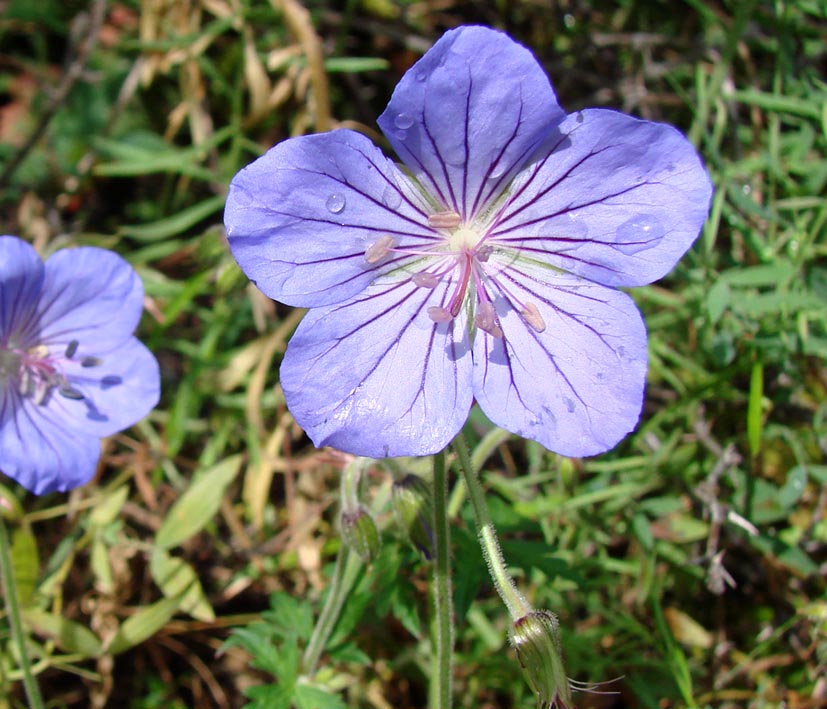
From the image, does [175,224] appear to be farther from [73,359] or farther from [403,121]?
[403,121]

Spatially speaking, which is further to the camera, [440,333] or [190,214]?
[190,214]

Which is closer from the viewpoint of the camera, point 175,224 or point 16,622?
point 16,622

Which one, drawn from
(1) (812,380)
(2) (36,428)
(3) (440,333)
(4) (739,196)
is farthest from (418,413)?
(1) (812,380)

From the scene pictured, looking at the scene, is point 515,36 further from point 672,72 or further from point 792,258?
point 792,258

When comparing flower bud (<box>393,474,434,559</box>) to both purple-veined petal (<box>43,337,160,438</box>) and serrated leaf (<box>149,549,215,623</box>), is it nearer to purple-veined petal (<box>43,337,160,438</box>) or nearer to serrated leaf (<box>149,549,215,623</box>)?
purple-veined petal (<box>43,337,160,438</box>)

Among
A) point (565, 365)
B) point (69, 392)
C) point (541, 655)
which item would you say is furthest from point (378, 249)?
point (69, 392)

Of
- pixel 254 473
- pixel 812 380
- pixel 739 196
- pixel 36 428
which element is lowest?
pixel 254 473

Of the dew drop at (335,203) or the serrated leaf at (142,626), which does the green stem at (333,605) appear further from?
the dew drop at (335,203)

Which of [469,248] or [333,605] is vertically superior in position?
[469,248]

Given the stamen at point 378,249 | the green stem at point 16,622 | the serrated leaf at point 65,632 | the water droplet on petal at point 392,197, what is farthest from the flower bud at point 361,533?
the serrated leaf at point 65,632
